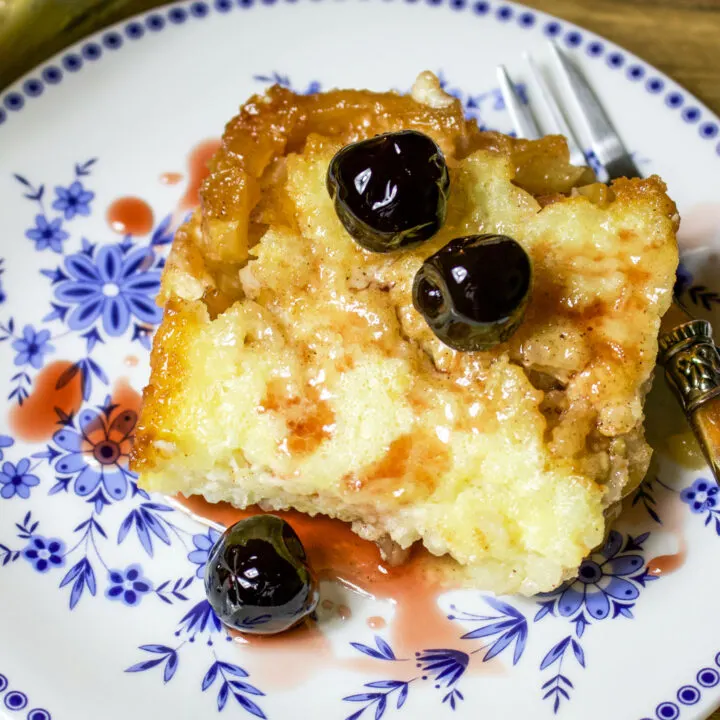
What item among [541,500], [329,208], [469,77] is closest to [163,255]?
[329,208]

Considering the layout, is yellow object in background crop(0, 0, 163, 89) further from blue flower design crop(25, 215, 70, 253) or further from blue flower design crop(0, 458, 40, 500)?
blue flower design crop(0, 458, 40, 500)

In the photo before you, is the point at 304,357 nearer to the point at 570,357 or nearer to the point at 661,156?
the point at 570,357

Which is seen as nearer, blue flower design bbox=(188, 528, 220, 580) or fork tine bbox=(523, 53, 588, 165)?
blue flower design bbox=(188, 528, 220, 580)

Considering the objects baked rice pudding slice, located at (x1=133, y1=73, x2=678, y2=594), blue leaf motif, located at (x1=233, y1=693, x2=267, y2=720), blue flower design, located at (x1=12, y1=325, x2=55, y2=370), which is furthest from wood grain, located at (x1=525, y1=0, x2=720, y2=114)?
blue leaf motif, located at (x1=233, y1=693, x2=267, y2=720)

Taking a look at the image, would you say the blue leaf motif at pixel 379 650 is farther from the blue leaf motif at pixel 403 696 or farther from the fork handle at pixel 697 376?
the fork handle at pixel 697 376

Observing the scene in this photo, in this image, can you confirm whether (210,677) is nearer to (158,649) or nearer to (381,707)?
(158,649)

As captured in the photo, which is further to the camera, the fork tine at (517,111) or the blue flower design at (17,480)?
the fork tine at (517,111)

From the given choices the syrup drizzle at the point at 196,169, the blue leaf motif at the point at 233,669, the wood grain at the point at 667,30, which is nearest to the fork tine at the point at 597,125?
the wood grain at the point at 667,30
